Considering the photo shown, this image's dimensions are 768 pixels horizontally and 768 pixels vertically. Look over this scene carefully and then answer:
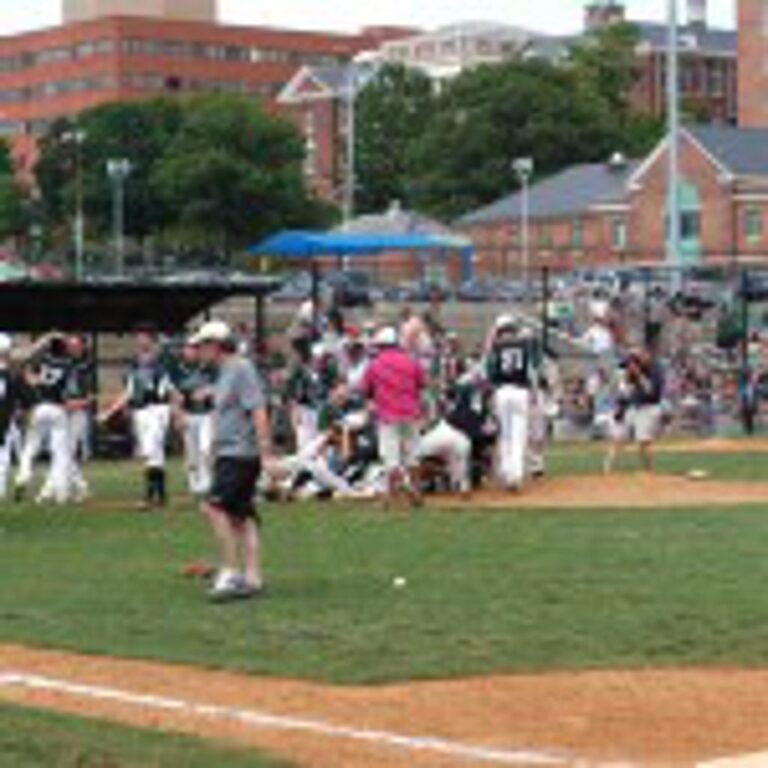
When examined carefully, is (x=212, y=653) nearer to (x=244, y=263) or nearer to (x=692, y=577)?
(x=692, y=577)

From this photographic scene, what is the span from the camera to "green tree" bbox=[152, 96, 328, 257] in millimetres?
97562

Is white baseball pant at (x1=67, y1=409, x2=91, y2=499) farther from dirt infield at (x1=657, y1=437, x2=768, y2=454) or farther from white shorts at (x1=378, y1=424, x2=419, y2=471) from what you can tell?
dirt infield at (x1=657, y1=437, x2=768, y2=454)

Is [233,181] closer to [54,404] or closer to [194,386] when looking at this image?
[194,386]

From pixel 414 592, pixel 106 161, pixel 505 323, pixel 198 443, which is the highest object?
pixel 106 161

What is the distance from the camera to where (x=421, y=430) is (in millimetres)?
23719

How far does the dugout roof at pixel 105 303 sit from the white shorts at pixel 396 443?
392 centimetres

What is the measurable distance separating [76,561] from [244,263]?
62.7 meters

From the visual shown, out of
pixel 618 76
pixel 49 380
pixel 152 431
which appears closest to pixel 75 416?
pixel 49 380

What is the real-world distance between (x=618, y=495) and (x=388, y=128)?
94.9 meters

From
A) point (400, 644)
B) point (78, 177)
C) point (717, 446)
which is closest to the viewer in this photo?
point (400, 644)

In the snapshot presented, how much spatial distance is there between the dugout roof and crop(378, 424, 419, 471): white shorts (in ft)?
12.9

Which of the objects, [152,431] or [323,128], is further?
[323,128]

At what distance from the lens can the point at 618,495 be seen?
75.8ft

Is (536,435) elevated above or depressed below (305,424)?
below
